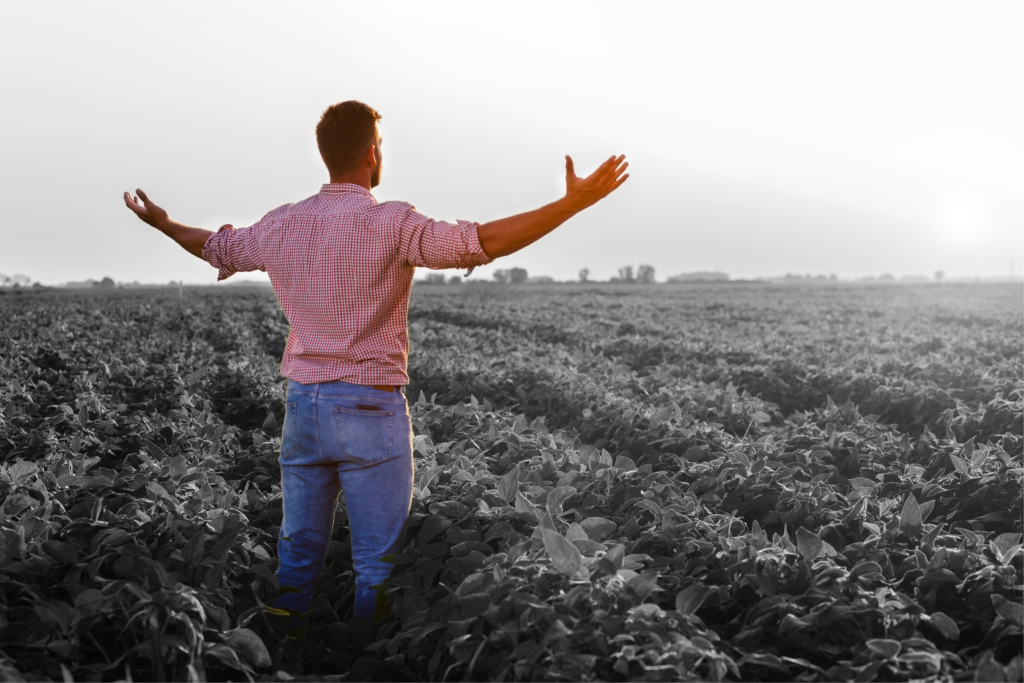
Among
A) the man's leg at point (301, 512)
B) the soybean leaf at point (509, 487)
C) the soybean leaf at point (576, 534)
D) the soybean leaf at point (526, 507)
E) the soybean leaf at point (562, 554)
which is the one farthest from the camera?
the soybean leaf at point (509, 487)

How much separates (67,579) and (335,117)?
2.05m

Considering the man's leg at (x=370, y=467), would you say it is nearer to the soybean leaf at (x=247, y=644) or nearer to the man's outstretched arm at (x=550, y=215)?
the soybean leaf at (x=247, y=644)

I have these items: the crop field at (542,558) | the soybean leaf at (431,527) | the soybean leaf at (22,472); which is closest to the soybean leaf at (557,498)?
the crop field at (542,558)

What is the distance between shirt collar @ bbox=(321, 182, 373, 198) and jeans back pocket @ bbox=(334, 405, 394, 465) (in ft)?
2.83

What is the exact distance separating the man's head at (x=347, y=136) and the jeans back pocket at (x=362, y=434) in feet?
3.22

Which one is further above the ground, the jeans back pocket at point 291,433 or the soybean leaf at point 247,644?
the jeans back pocket at point 291,433

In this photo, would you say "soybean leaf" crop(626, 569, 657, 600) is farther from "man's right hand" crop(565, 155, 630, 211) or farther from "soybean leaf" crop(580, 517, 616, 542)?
"man's right hand" crop(565, 155, 630, 211)

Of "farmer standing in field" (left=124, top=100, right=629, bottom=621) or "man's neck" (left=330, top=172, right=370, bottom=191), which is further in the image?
"man's neck" (left=330, top=172, right=370, bottom=191)

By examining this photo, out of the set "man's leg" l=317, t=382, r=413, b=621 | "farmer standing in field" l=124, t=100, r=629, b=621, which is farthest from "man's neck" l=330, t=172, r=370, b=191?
"man's leg" l=317, t=382, r=413, b=621

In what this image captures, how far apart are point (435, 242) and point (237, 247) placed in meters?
0.98

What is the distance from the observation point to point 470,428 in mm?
5402

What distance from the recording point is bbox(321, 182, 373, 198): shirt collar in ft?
9.29

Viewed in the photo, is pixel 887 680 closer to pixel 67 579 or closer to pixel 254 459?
pixel 67 579

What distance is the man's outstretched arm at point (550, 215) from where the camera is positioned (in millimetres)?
2459
